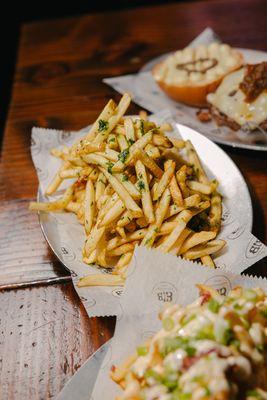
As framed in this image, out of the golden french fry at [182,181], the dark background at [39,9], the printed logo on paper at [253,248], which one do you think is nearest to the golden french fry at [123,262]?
the golden french fry at [182,181]

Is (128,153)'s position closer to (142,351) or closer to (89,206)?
(89,206)

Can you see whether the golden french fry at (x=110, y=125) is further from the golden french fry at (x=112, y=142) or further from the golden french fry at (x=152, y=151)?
the golden french fry at (x=152, y=151)

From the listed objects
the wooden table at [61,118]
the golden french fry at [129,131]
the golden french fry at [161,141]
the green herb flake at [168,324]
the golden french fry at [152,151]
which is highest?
the green herb flake at [168,324]

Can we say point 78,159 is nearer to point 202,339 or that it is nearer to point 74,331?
point 74,331

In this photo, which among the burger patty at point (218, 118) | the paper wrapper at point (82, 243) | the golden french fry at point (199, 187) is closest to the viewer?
the paper wrapper at point (82, 243)

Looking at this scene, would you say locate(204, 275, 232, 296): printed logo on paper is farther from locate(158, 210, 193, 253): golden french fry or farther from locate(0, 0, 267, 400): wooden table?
locate(0, 0, 267, 400): wooden table

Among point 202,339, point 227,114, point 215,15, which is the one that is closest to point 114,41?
point 215,15

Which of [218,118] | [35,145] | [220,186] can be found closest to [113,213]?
[220,186]
